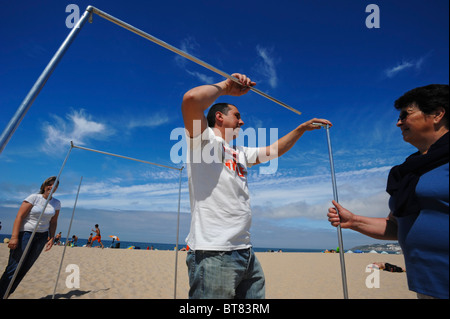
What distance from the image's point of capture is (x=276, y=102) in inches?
85.7

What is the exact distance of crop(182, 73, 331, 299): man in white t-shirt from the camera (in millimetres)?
1371

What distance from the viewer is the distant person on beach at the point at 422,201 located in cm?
110

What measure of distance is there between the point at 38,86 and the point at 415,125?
2067 mm

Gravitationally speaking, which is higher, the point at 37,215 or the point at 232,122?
the point at 232,122

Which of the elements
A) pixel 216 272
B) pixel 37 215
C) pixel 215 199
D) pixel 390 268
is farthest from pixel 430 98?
pixel 390 268

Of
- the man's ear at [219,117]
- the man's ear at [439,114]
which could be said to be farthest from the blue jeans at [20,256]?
the man's ear at [439,114]

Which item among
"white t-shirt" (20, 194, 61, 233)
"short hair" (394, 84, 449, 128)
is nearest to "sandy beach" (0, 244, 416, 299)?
"white t-shirt" (20, 194, 61, 233)

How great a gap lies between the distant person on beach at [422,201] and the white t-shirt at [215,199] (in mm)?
588

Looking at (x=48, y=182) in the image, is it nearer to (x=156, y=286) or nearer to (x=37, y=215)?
(x=37, y=215)

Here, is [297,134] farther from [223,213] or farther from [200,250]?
[200,250]

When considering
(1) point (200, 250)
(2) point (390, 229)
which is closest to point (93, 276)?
(1) point (200, 250)

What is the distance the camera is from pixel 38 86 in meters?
1.25

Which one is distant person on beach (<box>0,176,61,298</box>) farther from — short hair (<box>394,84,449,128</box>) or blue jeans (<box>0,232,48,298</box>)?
short hair (<box>394,84,449,128</box>)

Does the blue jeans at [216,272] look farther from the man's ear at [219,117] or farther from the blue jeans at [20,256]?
the blue jeans at [20,256]
